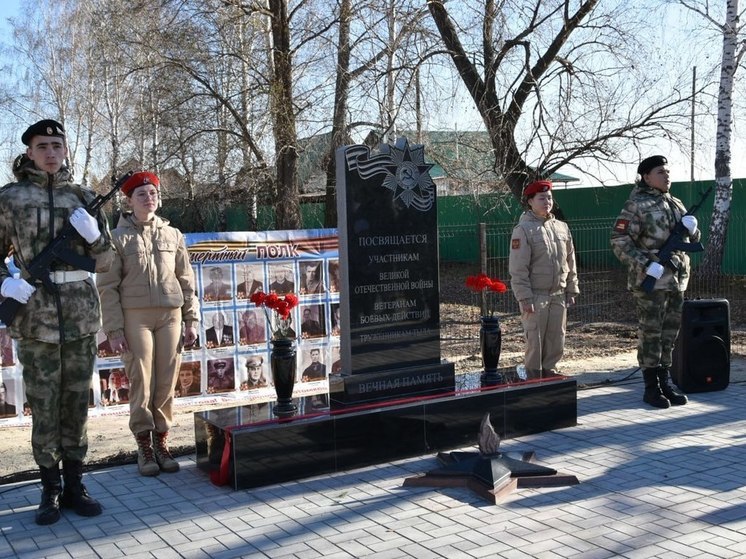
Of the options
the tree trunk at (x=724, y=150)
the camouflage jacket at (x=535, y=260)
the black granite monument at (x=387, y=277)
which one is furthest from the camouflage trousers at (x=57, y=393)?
the tree trunk at (x=724, y=150)

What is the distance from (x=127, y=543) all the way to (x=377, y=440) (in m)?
1.98

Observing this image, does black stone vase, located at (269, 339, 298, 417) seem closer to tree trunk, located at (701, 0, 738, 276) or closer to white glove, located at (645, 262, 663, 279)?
white glove, located at (645, 262, 663, 279)

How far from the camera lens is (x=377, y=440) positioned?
235 inches

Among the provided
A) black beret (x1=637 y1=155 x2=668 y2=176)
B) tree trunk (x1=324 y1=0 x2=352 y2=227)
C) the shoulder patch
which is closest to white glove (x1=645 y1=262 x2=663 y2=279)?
the shoulder patch

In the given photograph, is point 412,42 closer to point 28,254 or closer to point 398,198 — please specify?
point 398,198

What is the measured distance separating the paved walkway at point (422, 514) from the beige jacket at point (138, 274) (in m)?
1.20

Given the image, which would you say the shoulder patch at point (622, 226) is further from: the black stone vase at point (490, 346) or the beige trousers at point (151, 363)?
the beige trousers at point (151, 363)

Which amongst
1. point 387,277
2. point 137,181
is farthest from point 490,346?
point 137,181

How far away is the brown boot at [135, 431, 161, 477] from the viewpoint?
5816mm

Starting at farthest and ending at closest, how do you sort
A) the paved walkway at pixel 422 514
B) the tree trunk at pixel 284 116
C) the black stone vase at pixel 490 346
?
the tree trunk at pixel 284 116, the black stone vase at pixel 490 346, the paved walkway at pixel 422 514

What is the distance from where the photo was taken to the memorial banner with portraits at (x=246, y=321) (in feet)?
27.1

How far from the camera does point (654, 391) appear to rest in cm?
749

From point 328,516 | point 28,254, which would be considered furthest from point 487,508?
point 28,254

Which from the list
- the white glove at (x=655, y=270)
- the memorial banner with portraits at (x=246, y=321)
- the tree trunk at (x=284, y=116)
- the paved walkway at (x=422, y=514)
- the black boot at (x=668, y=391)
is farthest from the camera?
the tree trunk at (x=284, y=116)
